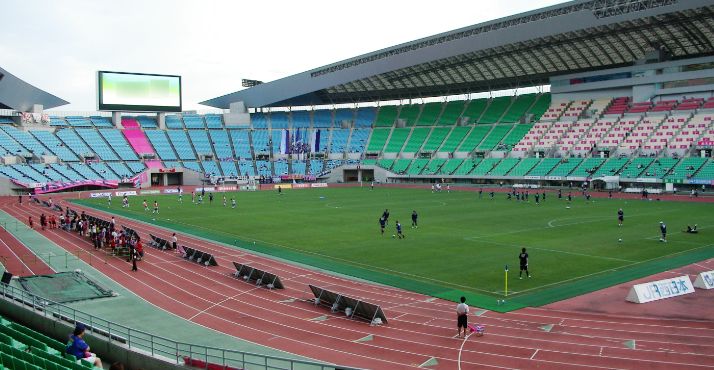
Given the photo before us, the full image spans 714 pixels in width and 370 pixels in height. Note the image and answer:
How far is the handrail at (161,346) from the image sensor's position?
44.2ft

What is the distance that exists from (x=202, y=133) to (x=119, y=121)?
42.2 feet

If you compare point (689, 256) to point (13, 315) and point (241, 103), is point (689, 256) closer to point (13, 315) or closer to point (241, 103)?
A: point (13, 315)

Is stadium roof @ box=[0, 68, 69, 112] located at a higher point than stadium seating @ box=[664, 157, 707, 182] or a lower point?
higher

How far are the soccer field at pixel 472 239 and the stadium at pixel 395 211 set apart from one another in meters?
0.22

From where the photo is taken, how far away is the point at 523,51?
244ft

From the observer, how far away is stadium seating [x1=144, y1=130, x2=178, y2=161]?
8950cm

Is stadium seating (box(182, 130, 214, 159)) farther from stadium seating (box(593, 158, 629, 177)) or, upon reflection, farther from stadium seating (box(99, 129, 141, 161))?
stadium seating (box(593, 158, 629, 177))

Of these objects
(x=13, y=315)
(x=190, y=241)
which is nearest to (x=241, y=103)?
(x=190, y=241)

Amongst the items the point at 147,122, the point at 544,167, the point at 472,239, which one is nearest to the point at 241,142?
the point at 147,122

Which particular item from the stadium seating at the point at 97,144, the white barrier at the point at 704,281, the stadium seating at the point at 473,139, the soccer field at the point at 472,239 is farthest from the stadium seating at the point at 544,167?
the stadium seating at the point at 97,144

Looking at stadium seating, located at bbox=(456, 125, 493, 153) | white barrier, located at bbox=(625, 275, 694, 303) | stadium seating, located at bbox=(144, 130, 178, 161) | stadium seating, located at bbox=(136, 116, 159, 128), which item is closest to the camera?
white barrier, located at bbox=(625, 275, 694, 303)

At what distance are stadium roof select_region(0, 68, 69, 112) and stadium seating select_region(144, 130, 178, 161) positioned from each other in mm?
15448

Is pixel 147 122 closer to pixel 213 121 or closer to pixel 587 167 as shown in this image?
pixel 213 121

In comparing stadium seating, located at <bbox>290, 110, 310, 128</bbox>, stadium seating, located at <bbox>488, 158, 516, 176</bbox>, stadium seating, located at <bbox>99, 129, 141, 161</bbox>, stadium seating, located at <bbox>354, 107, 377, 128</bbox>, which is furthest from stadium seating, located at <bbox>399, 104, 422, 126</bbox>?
stadium seating, located at <bbox>99, 129, 141, 161</bbox>
